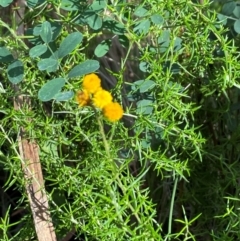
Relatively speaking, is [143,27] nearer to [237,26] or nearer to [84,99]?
[237,26]

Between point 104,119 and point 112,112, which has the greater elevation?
point 112,112

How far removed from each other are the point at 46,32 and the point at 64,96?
124 millimetres

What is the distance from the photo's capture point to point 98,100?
0.78m

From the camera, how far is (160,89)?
1.12 meters

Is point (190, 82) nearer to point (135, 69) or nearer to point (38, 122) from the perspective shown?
point (38, 122)

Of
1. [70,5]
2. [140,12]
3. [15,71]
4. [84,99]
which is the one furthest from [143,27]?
[84,99]

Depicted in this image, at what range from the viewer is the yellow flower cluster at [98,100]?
0.77 metres

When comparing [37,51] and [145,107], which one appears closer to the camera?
[37,51]

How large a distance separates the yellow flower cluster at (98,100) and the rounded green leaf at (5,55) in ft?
0.97

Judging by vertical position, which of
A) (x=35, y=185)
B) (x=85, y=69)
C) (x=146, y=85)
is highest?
(x=85, y=69)

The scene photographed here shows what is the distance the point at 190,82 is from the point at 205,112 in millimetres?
95

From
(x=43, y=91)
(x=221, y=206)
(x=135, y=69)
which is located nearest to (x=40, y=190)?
(x=43, y=91)

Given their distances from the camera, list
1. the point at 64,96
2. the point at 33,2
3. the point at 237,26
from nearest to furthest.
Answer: the point at 64,96
the point at 33,2
the point at 237,26

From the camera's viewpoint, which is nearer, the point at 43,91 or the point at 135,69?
the point at 43,91
